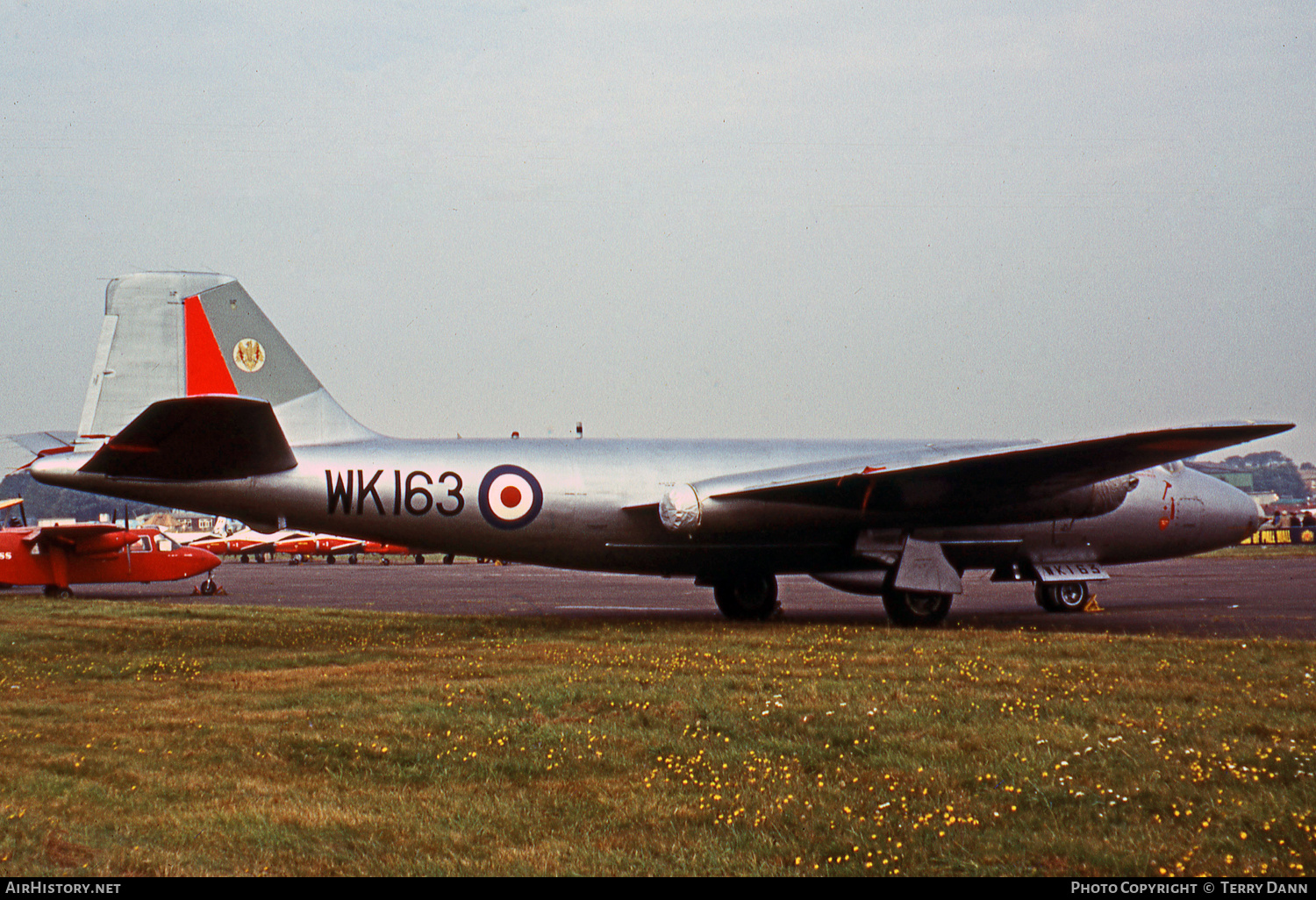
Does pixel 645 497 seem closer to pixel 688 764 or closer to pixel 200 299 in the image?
pixel 200 299

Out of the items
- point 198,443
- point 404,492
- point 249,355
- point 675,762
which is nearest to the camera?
Result: point 675,762

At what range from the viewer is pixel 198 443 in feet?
47.8

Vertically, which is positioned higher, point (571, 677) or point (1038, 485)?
point (1038, 485)

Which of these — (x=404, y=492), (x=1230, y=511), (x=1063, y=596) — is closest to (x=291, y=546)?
(x=404, y=492)

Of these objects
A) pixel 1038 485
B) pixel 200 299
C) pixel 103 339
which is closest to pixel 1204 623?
pixel 1038 485

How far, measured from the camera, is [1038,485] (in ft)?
56.4

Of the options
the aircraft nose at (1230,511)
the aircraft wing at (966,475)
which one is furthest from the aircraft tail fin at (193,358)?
the aircraft nose at (1230,511)

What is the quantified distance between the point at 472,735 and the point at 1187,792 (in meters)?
4.85

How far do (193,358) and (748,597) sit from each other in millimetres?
10055

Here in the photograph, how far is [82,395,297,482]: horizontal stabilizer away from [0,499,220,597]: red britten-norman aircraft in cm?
1618

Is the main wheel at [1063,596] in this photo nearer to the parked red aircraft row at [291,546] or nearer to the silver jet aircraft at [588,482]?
the silver jet aircraft at [588,482]

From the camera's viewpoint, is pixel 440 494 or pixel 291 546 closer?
pixel 440 494

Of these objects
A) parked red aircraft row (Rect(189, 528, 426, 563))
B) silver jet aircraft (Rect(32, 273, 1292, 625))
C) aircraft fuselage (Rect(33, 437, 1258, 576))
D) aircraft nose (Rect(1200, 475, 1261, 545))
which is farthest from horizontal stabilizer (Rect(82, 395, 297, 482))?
parked red aircraft row (Rect(189, 528, 426, 563))

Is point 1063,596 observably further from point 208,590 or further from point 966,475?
point 208,590
